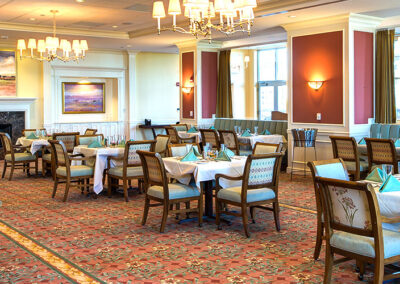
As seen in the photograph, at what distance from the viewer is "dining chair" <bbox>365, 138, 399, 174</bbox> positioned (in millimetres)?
7082

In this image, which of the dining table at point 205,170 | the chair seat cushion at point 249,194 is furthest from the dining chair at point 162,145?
the chair seat cushion at point 249,194

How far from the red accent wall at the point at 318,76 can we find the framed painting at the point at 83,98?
7.03m

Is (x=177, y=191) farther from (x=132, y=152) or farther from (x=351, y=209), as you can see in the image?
(x=351, y=209)

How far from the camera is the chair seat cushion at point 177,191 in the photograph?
5508 millimetres

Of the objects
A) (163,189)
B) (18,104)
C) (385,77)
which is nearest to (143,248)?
A: (163,189)

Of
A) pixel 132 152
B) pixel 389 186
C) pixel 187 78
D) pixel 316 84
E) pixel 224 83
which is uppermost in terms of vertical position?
pixel 187 78

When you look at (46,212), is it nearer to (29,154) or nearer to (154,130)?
(29,154)

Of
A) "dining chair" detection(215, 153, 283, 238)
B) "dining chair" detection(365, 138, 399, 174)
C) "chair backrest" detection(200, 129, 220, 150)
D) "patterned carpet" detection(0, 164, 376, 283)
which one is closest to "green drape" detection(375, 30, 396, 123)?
"dining chair" detection(365, 138, 399, 174)

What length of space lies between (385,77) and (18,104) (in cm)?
919

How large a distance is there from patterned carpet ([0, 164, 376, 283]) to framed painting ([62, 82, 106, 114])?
300 inches

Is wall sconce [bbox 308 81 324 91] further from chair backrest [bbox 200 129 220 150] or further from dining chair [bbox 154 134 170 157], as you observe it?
dining chair [bbox 154 134 170 157]

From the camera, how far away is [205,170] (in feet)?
18.3

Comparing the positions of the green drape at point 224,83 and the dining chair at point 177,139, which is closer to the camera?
the dining chair at point 177,139

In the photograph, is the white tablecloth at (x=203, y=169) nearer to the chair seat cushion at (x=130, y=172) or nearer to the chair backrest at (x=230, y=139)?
the chair seat cushion at (x=130, y=172)
